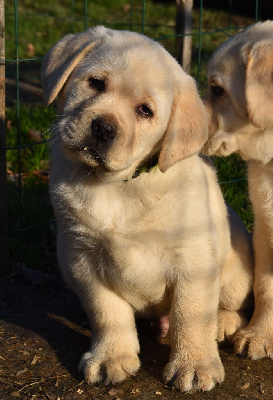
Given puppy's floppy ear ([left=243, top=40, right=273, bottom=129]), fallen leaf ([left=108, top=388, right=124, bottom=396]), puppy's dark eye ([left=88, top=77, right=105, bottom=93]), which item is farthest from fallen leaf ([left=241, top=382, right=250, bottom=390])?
puppy's dark eye ([left=88, top=77, right=105, bottom=93])

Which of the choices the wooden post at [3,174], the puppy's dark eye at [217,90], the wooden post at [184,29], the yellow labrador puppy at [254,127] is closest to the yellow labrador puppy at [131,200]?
the yellow labrador puppy at [254,127]

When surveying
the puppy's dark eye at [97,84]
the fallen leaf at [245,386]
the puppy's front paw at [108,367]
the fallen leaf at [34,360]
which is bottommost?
the fallen leaf at [34,360]

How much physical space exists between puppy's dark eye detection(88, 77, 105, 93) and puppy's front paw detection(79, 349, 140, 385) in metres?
1.42

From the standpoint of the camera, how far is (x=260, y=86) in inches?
150

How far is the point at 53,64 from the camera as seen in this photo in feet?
12.6

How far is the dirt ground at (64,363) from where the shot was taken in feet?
12.6

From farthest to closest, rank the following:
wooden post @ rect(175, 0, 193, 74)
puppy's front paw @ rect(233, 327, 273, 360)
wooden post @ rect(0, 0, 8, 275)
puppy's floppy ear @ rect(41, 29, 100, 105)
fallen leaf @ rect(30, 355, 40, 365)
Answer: wooden post @ rect(175, 0, 193, 74) < wooden post @ rect(0, 0, 8, 275) < puppy's front paw @ rect(233, 327, 273, 360) < fallen leaf @ rect(30, 355, 40, 365) < puppy's floppy ear @ rect(41, 29, 100, 105)

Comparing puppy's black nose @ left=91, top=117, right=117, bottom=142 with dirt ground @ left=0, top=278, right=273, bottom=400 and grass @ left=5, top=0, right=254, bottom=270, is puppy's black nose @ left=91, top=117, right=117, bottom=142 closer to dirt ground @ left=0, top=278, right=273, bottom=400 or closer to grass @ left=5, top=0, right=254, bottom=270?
grass @ left=5, top=0, right=254, bottom=270

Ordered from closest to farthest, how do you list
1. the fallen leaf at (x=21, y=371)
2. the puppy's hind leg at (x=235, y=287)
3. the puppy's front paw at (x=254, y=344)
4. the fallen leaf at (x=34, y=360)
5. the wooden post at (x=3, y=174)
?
the fallen leaf at (x=21, y=371) < the fallen leaf at (x=34, y=360) < the puppy's front paw at (x=254, y=344) < the puppy's hind leg at (x=235, y=287) < the wooden post at (x=3, y=174)

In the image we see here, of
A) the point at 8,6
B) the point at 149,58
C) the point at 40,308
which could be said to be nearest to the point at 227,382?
the point at 40,308

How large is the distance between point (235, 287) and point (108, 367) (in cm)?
101

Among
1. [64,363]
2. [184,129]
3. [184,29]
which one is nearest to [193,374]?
[64,363]

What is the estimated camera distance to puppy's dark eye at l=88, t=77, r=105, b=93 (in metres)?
3.66

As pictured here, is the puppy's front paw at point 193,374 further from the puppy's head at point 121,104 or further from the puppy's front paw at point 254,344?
the puppy's head at point 121,104
